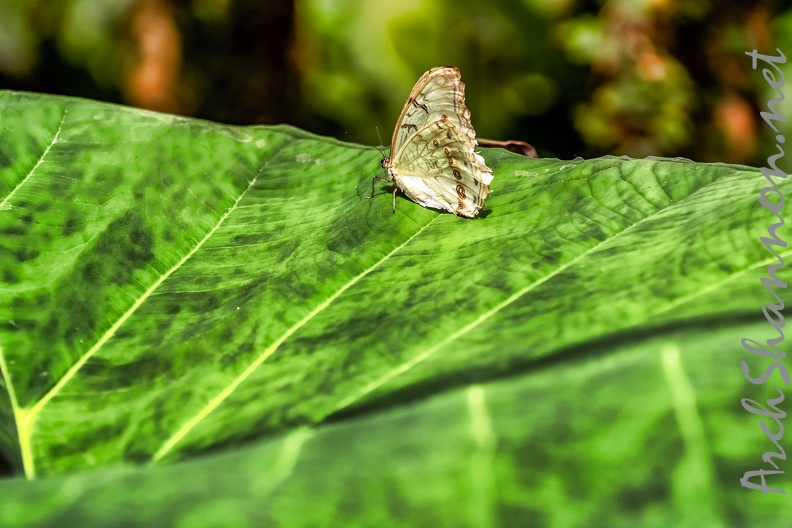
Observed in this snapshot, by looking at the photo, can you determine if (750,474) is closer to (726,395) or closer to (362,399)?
(726,395)

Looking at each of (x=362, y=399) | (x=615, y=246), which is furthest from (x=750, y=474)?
(x=615, y=246)

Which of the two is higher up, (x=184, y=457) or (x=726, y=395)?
(x=726, y=395)

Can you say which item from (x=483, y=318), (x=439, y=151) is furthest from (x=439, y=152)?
(x=483, y=318)

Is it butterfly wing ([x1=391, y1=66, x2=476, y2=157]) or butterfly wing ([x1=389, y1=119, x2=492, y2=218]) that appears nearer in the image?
butterfly wing ([x1=389, y1=119, x2=492, y2=218])

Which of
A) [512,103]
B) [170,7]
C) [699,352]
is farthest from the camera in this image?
[512,103]

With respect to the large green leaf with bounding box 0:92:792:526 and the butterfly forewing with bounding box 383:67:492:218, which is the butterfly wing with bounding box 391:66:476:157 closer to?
the butterfly forewing with bounding box 383:67:492:218

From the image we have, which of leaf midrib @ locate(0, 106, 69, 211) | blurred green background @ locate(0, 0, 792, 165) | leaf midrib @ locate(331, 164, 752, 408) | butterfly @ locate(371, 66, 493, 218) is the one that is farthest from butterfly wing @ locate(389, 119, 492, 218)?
blurred green background @ locate(0, 0, 792, 165)

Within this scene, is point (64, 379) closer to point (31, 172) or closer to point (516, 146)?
point (31, 172)

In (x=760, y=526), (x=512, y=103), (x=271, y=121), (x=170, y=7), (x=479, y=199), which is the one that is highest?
(x=760, y=526)

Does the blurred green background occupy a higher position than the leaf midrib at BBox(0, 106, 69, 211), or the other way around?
the leaf midrib at BBox(0, 106, 69, 211)
